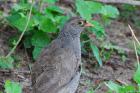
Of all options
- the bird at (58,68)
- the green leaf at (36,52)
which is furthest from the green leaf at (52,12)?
the bird at (58,68)

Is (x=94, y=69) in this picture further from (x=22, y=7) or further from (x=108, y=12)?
(x=22, y=7)

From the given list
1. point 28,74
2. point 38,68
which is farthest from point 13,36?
point 38,68

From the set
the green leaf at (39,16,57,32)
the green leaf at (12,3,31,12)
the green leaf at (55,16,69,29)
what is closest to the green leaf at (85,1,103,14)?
the green leaf at (55,16,69,29)

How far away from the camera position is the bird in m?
6.29

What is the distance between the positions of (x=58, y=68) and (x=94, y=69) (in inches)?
72.6

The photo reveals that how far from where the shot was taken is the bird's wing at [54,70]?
6.27m

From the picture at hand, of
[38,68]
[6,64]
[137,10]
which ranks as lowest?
[137,10]

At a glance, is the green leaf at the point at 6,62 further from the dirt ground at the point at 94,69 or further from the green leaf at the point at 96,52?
the green leaf at the point at 96,52

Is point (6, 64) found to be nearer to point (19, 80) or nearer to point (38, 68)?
point (19, 80)

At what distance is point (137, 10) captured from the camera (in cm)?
1046

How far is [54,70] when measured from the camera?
6.40 m

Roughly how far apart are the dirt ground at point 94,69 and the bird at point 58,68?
30.4 inches

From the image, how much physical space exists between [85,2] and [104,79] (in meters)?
1.08

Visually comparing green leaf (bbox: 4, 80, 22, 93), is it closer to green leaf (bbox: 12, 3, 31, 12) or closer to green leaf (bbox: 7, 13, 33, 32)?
green leaf (bbox: 7, 13, 33, 32)
